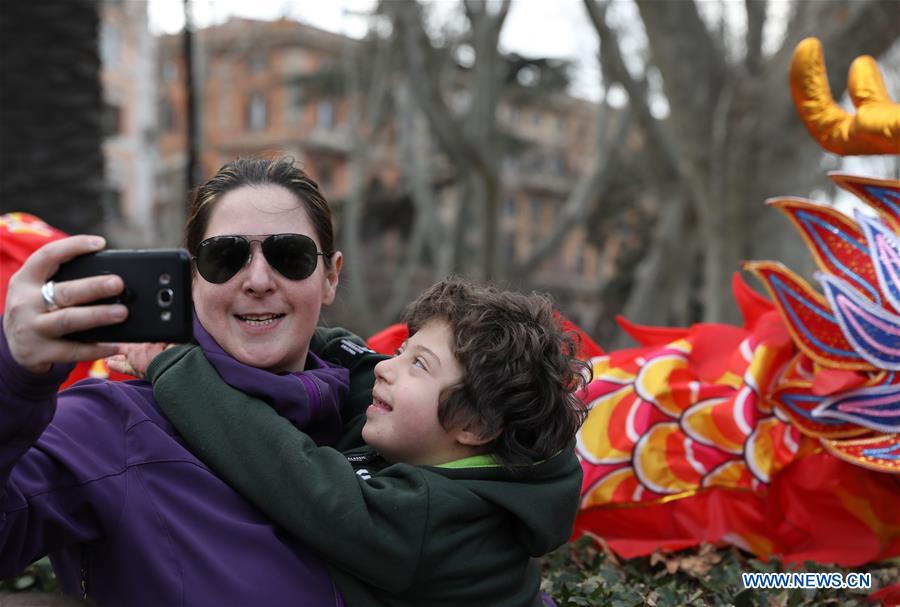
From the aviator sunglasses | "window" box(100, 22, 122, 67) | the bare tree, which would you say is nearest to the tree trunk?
the bare tree

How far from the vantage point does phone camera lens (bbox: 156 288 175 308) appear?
1.57 meters

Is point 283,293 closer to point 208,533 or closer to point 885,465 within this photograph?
point 208,533

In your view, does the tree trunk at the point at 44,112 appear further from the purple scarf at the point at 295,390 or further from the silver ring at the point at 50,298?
the silver ring at the point at 50,298

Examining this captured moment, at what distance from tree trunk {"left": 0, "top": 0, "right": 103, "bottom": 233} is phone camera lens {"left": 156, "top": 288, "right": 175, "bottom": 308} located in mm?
5337

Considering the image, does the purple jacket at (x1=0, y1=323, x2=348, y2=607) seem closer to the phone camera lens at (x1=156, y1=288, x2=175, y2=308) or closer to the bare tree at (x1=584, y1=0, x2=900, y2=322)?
the phone camera lens at (x1=156, y1=288, x2=175, y2=308)

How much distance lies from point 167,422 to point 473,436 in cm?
65

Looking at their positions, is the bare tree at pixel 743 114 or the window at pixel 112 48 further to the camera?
the window at pixel 112 48

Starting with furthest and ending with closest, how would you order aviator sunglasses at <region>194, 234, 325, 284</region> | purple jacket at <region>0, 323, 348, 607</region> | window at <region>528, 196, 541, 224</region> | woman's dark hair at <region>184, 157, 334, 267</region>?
A: 1. window at <region>528, 196, 541, 224</region>
2. woman's dark hair at <region>184, 157, 334, 267</region>
3. aviator sunglasses at <region>194, 234, 325, 284</region>
4. purple jacket at <region>0, 323, 348, 607</region>

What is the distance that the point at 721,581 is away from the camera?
295cm

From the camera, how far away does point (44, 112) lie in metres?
6.50

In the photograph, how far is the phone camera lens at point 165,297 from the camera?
157 centimetres

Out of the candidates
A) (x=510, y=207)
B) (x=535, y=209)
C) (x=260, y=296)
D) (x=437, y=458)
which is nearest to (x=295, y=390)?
(x=260, y=296)

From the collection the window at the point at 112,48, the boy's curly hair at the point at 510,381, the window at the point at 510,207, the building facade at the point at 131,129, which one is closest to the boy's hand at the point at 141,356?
the boy's curly hair at the point at 510,381

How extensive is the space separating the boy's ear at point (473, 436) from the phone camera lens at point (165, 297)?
785mm
